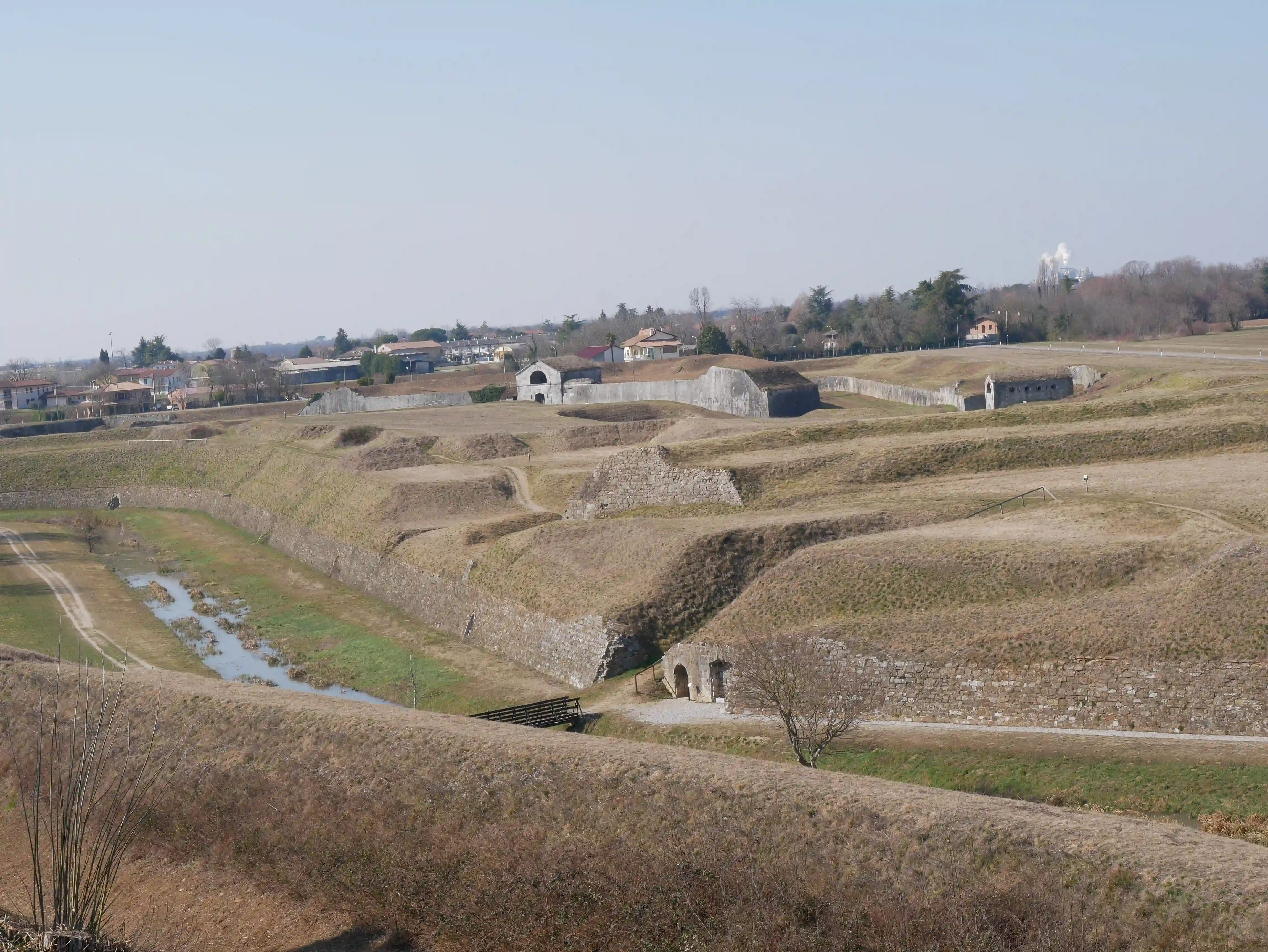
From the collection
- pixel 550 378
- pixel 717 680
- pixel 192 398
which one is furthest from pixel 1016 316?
pixel 717 680

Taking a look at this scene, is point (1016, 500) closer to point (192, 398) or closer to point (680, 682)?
point (680, 682)

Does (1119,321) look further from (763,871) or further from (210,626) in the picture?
(763,871)

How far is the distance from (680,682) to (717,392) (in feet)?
156

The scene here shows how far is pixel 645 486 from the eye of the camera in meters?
42.1

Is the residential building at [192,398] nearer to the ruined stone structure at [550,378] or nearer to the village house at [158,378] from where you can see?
the village house at [158,378]

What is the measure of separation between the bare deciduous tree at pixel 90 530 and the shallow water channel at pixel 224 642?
321 inches

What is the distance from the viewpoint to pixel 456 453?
204 feet

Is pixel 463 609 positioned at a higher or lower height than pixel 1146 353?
lower

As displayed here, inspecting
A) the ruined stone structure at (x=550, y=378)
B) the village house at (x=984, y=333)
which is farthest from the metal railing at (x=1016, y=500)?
the village house at (x=984, y=333)

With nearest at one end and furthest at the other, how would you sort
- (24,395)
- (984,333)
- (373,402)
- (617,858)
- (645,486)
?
(617,858)
(645,486)
(373,402)
(984,333)
(24,395)

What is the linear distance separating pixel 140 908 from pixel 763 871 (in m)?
8.91

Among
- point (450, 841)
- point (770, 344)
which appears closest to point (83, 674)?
point (450, 841)

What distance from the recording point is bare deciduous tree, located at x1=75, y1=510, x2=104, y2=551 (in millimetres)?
58125

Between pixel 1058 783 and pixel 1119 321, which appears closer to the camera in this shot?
pixel 1058 783
